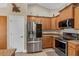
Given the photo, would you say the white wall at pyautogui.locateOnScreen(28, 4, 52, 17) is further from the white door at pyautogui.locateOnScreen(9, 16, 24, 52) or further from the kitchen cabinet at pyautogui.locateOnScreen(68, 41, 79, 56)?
the kitchen cabinet at pyautogui.locateOnScreen(68, 41, 79, 56)

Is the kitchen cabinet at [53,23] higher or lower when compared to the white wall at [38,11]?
lower

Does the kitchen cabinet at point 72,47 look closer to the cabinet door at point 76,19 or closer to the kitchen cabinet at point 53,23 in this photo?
the cabinet door at point 76,19

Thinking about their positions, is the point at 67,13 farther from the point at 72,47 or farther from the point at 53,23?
the point at 72,47

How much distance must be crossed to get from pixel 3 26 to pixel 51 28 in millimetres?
1189

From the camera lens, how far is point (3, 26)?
8.51 ft

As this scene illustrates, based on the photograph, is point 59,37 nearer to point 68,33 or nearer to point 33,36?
point 68,33

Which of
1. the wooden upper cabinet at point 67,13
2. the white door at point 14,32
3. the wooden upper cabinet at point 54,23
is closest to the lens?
the white door at point 14,32

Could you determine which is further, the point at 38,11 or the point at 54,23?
the point at 54,23

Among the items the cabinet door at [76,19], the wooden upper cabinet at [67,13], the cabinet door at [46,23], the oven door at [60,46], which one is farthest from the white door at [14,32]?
the cabinet door at [76,19]

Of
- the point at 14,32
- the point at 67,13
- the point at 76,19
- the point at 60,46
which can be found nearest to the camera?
the point at 76,19

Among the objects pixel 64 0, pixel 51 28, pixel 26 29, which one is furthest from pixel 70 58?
pixel 26 29

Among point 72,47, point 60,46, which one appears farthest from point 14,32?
point 72,47

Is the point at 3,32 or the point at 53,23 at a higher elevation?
the point at 53,23

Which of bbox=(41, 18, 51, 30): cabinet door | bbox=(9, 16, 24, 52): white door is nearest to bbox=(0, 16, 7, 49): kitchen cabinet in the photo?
bbox=(9, 16, 24, 52): white door
